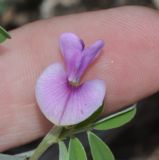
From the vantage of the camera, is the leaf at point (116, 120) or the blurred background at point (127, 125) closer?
the leaf at point (116, 120)

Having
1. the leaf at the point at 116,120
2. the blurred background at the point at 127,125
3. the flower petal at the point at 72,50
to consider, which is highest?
the flower petal at the point at 72,50

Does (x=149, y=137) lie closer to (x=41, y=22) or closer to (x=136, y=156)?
(x=136, y=156)

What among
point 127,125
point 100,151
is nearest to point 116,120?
point 100,151

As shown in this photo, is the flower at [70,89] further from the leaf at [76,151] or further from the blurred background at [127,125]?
the blurred background at [127,125]

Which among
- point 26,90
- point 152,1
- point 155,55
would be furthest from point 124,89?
point 152,1

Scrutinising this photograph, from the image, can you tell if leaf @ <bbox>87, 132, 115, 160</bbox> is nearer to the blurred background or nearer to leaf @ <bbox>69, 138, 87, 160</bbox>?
leaf @ <bbox>69, 138, 87, 160</bbox>

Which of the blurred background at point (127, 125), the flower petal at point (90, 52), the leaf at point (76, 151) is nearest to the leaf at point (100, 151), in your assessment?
the leaf at point (76, 151)

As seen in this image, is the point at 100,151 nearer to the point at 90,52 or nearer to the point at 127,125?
the point at 90,52
